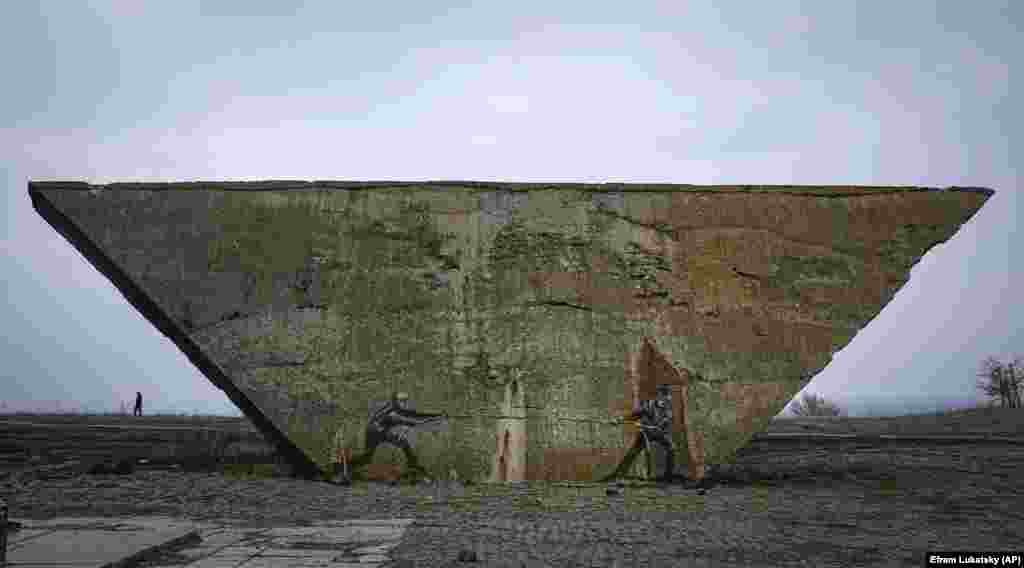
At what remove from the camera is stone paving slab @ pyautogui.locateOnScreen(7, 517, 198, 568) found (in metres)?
3.44

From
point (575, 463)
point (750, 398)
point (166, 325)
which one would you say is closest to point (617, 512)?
point (575, 463)

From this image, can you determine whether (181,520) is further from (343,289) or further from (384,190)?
(384,190)

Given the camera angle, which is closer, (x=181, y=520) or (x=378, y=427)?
(x=181, y=520)

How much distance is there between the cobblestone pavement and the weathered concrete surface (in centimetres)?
60

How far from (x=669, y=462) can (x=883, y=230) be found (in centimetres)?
281

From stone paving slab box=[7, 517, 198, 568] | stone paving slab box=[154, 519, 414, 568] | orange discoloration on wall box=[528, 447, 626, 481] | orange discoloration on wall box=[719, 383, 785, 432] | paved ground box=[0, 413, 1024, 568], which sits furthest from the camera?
orange discoloration on wall box=[719, 383, 785, 432]

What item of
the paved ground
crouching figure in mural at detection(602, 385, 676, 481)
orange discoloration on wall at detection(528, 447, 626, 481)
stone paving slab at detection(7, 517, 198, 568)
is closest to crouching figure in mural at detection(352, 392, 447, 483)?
the paved ground

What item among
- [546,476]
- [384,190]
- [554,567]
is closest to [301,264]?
[384,190]

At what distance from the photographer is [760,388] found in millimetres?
7332

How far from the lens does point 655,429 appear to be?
723 centimetres

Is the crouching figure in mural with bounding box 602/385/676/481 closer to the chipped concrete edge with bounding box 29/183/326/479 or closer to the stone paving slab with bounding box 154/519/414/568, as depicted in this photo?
the chipped concrete edge with bounding box 29/183/326/479

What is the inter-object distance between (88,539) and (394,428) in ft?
10.9

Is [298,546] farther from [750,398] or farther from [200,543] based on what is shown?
[750,398]

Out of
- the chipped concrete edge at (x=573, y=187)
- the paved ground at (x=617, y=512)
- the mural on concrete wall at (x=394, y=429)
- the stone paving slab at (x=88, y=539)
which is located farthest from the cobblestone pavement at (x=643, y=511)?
the chipped concrete edge at (x=573, y=187)
